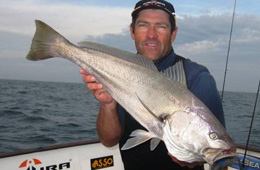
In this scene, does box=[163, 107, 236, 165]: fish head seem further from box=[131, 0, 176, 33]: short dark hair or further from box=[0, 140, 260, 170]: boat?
box=[0, 140, 260, 170]: boat

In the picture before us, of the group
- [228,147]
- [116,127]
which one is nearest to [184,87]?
[228,147]

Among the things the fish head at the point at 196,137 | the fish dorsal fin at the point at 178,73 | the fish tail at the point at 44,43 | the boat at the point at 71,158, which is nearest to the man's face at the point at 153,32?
the fish dorsal fin at the point at 178,73

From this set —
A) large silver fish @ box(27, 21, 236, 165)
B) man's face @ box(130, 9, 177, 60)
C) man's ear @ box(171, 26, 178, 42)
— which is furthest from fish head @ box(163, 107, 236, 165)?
man's ear @ box(171, 26, 178, 42)

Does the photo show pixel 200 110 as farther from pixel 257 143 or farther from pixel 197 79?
pixel 257 143

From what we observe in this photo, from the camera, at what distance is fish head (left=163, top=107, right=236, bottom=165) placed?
2354 mm

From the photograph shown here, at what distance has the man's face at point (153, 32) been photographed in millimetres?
3697

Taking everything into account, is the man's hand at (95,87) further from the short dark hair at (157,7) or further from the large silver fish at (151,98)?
the short dark hair at (157,7)

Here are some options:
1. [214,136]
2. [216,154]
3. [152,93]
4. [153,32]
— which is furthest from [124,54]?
[216,154]

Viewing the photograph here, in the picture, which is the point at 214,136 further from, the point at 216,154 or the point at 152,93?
the point at 152,93

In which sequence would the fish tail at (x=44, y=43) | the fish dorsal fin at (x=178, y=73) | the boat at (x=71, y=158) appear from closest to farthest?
the fish dorsal fin at (x=178, y=73) → the fish tail at (x=44, y=43) → the boat at (x=71, y=158)

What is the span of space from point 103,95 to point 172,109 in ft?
3.36

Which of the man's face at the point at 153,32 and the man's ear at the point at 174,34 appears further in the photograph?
the man's ear at the point at 174,34

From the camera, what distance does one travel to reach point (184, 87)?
2.70m

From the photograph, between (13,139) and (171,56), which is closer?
(171,56)
